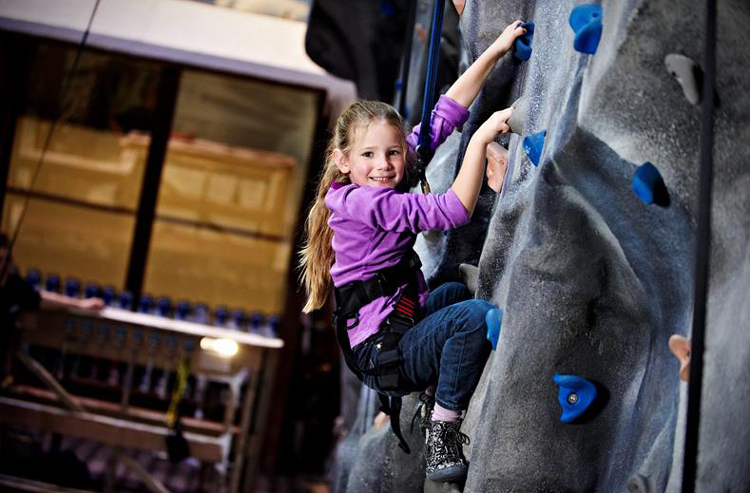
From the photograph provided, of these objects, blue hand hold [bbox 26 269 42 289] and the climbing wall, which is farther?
blue hand hold [bbox 26 269 42 289]

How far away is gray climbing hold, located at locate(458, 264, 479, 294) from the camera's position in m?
2.20

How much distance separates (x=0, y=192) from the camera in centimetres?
663

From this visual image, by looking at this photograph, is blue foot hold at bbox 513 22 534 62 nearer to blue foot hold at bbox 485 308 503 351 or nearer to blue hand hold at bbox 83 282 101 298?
blue foot hold at bbox 485 308 503 351

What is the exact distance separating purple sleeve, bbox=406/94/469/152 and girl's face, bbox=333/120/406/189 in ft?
0.39

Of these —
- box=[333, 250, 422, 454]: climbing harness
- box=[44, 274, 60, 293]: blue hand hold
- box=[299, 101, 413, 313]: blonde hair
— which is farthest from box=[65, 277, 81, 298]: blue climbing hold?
box=[333, 250, 422, 454]: climbing harness

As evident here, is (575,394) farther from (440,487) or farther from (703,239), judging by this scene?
(703,239)

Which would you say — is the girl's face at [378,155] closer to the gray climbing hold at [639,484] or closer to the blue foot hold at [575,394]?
the blue foot hold at [575,394]

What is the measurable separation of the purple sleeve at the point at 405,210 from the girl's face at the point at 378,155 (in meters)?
0.04

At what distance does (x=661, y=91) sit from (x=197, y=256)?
20.0 feet

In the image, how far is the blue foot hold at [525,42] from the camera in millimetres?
2000

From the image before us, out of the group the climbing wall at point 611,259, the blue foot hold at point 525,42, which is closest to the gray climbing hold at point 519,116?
the climbing wall at point 611,259

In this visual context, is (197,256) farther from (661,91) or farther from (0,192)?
(661,91)

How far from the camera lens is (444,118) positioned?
2.10 meters

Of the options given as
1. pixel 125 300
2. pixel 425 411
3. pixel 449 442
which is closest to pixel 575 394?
pixel 449 442
